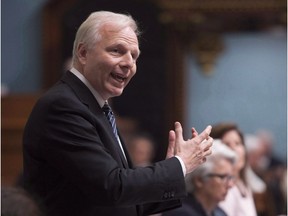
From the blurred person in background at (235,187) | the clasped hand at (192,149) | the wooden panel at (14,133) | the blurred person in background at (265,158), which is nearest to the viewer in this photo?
the clasped hand at (192,149)

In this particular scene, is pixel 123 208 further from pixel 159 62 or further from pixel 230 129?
pixel 159 62

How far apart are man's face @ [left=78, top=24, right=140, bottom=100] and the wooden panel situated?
4.56 meters

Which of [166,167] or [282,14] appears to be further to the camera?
[282,14]

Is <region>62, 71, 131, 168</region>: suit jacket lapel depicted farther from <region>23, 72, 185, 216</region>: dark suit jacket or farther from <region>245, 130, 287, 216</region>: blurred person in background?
<region>245, 130, 287, 216</region>: blurred person in background

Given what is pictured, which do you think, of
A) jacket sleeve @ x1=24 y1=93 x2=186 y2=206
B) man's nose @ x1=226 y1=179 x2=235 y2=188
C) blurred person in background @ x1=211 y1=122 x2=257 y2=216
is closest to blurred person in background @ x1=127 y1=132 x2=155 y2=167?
blurred person in background @ x1=211 y1=122 x2=257 y2=216

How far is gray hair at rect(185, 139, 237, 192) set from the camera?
148 inches

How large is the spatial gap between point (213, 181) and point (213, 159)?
111 mm

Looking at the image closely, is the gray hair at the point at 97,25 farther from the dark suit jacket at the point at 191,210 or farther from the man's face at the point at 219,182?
the man's face at the point at 219,182

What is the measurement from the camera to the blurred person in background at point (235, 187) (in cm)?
387

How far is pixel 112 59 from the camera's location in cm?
249

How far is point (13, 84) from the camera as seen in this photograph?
9.10m

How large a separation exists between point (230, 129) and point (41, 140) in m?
1.62

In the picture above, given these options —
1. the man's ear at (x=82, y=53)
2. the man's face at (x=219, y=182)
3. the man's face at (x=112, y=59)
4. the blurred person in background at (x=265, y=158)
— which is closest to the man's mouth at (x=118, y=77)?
the man's face at (x=112, y=59)

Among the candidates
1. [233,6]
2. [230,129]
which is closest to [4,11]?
[233,6]
